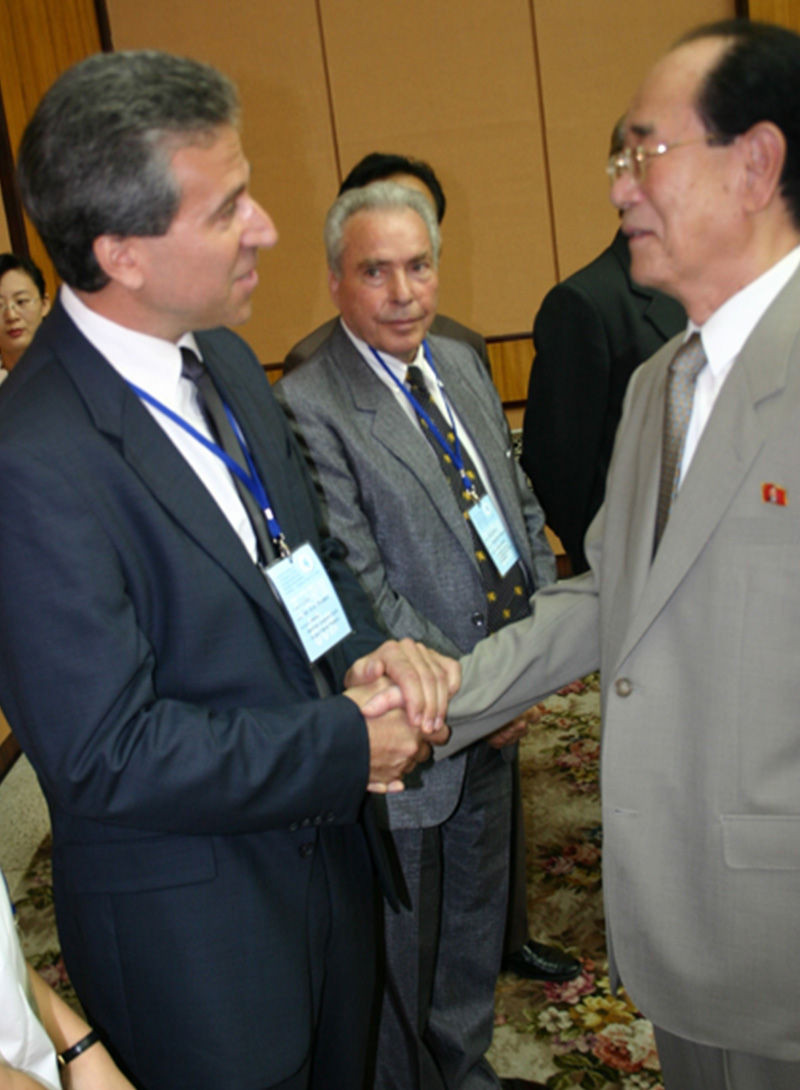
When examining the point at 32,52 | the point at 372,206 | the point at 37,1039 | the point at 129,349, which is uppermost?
the point at 32,52

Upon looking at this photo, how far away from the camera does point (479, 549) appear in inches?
93.7

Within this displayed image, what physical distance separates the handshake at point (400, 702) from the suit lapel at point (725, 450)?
1.27ft

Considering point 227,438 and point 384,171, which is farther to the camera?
point 384,171

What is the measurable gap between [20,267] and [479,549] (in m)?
2.80

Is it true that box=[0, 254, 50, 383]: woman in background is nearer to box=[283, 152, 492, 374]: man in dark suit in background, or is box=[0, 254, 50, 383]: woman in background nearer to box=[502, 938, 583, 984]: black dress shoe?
box=[283, 152, 492, 374]: man in dark suit in background

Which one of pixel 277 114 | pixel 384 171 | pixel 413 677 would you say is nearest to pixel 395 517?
pixel 413 677

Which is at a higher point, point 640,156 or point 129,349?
point 640,156

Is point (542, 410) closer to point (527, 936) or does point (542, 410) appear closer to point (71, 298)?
point (527, 936)

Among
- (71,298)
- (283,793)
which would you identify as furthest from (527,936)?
(71,298)

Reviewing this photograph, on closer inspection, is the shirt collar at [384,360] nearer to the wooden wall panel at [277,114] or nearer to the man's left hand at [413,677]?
the man's left hand at [413,677]

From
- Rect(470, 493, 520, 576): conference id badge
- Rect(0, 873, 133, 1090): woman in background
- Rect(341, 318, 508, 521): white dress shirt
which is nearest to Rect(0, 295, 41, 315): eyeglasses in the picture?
Rect(341, 318, 508, 521): white dress shirt

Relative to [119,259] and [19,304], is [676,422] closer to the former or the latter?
[119,259]

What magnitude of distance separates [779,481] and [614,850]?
1.90 ft

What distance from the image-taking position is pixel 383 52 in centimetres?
579
